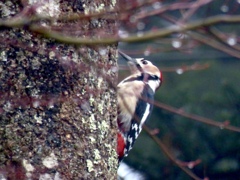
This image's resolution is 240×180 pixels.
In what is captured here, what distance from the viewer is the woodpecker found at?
473 centimetres

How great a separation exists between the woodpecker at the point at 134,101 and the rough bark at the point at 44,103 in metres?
1.24

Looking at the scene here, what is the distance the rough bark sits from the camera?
3002 millimetres

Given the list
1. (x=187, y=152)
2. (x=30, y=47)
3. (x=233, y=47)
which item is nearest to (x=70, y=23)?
(x=30, y=47)

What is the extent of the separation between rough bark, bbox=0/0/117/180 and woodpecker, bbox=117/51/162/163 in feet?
4.05

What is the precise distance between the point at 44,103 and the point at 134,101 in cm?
217

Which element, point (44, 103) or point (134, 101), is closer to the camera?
point (44, 103)

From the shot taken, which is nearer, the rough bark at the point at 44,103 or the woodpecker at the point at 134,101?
the rough bark at the point at 44,103

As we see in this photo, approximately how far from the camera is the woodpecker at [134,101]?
4.73m

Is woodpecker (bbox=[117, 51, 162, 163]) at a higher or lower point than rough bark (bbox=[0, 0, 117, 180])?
lower

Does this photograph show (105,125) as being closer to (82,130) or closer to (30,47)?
(82,130)

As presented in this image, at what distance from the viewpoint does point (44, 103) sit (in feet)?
9.92

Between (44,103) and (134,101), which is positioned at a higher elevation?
(44,103)

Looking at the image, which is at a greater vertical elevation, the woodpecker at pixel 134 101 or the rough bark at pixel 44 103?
the rough bark at pixel 44 103

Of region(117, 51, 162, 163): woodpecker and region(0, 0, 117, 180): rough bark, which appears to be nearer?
region(0, 0, 117, 180): rough bark
